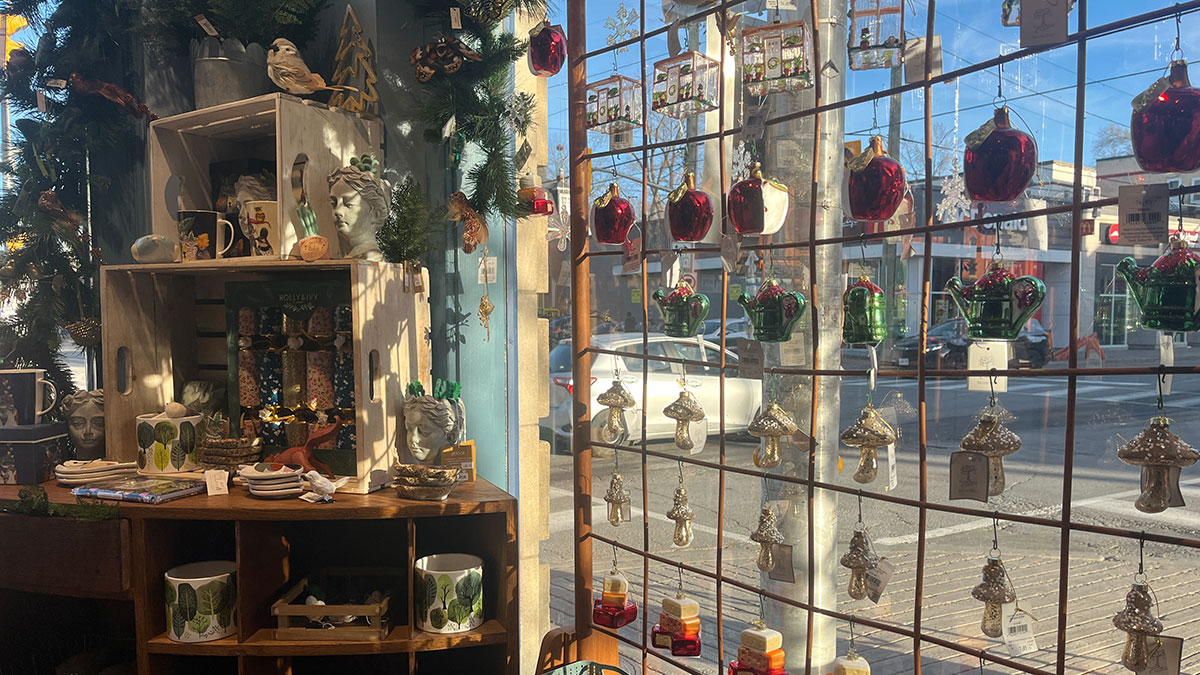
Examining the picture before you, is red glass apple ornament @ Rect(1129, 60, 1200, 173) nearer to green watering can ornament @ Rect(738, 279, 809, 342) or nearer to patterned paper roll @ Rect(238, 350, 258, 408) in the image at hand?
green watering can ornament @ Rect(738, 279, 809, 342)

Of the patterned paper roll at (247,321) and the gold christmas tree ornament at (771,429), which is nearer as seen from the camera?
the gold christmas tree ornament at (771,429)

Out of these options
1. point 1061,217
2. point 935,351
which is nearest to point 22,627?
point 935,351

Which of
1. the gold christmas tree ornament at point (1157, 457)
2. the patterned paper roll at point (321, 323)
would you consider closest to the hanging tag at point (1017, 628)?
the gold christmas tree ornament at point (1157, 457)

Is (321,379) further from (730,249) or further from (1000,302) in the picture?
(1000,302)

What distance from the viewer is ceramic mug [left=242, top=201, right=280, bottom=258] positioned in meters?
1.87

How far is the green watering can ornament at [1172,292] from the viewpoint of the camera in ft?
3.09

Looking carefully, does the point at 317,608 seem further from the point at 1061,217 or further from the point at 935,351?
the point at 1061,217

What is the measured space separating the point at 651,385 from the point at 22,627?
2.24m

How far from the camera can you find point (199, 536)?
2041 mm

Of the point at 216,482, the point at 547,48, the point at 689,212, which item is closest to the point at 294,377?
the point at 216,482

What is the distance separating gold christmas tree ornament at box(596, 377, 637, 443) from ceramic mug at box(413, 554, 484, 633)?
A: 453 millimetres

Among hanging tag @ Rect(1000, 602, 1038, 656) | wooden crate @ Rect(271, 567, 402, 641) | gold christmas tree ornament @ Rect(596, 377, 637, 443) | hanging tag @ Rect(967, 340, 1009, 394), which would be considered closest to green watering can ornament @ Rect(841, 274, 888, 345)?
hanging tag @ Rect(967, 340, 1009, 394)

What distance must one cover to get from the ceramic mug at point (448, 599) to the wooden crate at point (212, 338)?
0.26 meters

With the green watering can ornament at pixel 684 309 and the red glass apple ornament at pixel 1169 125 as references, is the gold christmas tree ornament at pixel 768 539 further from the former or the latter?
the red glass apple ornament at pixel 1169 125
